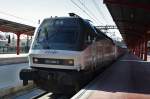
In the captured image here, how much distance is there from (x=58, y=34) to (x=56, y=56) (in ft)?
3.25

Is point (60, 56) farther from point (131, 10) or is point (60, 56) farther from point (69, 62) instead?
point (131, 10)

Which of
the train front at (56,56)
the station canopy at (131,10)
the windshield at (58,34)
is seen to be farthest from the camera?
the station canopy at (131,10)

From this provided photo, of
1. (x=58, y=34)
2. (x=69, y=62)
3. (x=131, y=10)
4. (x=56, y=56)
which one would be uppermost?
(x=131, y=10)

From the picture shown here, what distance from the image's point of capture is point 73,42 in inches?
513

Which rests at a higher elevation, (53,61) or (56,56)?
(56,56)

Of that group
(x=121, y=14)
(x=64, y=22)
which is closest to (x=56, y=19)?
(x=64, y=22)

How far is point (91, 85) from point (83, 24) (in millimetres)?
2340

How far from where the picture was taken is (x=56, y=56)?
12750 mm

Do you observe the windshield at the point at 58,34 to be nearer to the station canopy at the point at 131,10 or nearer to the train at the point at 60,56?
the train at the point at 60,56

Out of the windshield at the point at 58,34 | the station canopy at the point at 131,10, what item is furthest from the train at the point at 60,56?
the station canopy at the point at 131,10

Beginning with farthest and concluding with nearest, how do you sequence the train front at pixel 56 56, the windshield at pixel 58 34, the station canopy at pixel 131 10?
the station canopy at pixel 131 10, the windshield at pixel 58 34, the train front at pixel 56 56

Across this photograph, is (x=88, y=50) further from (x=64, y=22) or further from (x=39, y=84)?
(x=39, y=84)

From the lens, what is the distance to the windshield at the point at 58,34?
13.0 meters

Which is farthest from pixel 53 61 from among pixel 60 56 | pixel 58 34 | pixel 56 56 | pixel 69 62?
pixel 58 34
